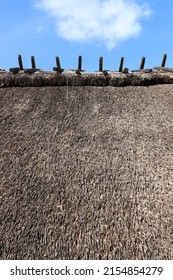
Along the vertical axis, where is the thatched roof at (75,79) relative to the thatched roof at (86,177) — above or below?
above

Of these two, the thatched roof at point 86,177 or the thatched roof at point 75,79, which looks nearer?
the thatched roof at point 86,177

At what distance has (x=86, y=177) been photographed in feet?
13.3

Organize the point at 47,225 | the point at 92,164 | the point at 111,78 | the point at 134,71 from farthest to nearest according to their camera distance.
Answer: the point at 134,71 → the point at 111,78 → the point at 92,164 → the point at 47,225

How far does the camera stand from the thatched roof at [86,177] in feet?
11.0

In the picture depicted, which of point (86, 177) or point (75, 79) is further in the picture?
point (75, 79)

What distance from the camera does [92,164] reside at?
4266mm

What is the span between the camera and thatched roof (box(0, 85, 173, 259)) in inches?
132

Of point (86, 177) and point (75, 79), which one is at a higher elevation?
point (75, 79)

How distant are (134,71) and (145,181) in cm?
353

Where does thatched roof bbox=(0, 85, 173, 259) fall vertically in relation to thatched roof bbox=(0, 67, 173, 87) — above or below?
below

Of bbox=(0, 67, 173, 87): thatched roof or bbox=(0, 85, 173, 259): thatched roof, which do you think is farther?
bbox=(0, 67, 173, 87): thatched roof
